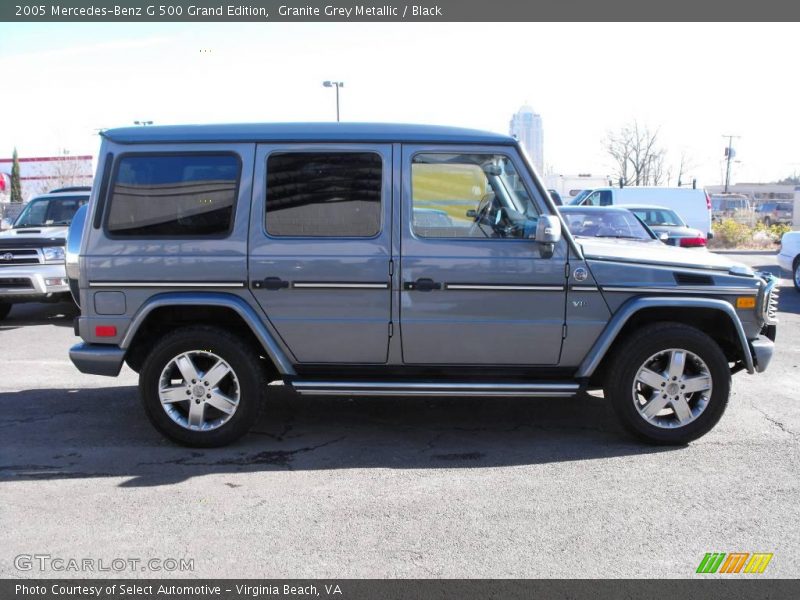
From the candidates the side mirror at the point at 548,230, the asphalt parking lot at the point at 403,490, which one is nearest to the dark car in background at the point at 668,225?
the asphalt parking lot at the point at 403,490

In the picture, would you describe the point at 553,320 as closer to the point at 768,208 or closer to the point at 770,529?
the point at 770,529

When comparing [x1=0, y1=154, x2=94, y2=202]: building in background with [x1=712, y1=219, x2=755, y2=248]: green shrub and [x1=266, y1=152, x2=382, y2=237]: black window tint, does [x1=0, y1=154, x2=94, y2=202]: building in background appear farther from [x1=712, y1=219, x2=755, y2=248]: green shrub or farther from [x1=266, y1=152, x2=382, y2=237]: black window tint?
[x1=266, y1=152, x2=382, y2=237]: black window tint

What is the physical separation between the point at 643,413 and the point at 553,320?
0.92 metres

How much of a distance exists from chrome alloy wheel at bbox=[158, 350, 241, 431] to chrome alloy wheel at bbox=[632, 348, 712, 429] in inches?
113

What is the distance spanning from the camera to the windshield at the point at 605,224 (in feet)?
32.9

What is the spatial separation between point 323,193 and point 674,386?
9.22 ft

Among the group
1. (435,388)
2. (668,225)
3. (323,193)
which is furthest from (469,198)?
(668,225)

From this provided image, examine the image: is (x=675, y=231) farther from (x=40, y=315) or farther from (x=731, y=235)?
(x=40, y=315)

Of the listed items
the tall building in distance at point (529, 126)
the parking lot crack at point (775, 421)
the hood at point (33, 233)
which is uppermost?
the tall building in distance at point (529, 126)

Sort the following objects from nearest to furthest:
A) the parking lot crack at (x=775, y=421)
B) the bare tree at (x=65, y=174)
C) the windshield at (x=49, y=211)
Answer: the parking lot crack at (x=775, y=421) < the windshield at (x=49, y=211) < the bare tree at (x=65, y=174)

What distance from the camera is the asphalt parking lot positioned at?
3.67 metres

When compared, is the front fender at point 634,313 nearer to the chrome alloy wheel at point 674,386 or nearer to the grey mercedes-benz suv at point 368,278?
the grey mercedes-benz suv at point 368,278

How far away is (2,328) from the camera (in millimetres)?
10430
